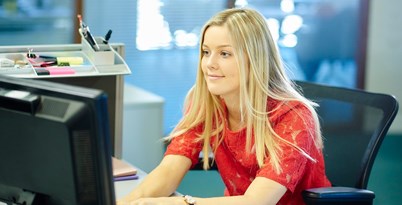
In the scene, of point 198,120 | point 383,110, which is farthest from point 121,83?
point 383,110

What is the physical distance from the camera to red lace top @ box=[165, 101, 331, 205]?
1.87 meters

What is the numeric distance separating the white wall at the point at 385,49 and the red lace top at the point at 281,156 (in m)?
3.30

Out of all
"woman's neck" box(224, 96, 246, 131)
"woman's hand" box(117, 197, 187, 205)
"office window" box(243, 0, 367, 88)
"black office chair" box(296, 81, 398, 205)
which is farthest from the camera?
"office window" box(243, 0, 367, 88)

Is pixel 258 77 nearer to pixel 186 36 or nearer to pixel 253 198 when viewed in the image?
pixel 253 198

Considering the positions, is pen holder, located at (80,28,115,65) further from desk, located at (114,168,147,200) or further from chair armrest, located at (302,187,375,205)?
chair armrest, located at (302,187,375,205)

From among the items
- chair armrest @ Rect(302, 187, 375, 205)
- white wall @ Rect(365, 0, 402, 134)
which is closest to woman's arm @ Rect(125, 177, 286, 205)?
chair armrest @ Rect(302, 187, 375, 205)

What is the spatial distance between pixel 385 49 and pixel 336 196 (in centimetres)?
347

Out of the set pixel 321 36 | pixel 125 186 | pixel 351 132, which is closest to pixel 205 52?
pixel 125 186

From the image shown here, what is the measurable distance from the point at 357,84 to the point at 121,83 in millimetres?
3298

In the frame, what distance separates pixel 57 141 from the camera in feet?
4.00

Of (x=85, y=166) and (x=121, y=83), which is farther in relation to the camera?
(x=121, y=83)

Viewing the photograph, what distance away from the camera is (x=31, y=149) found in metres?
1.28

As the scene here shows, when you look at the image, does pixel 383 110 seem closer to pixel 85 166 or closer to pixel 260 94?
pixel 260 94

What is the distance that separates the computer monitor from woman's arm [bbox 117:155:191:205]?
0.54 meters
